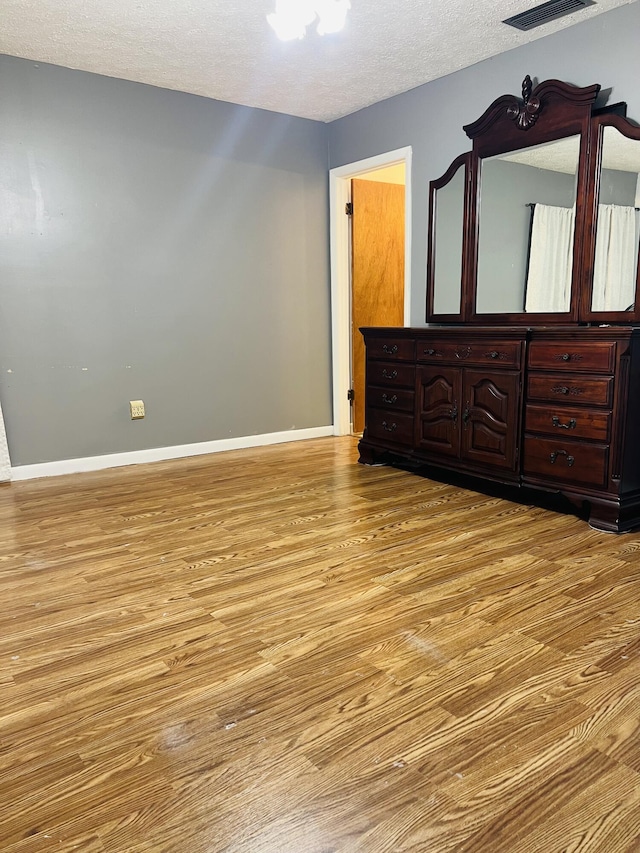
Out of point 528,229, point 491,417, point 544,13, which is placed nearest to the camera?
point 544,13

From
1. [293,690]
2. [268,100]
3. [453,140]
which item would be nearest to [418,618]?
[293,690]

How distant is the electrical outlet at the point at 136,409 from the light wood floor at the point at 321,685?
1228 millimetres

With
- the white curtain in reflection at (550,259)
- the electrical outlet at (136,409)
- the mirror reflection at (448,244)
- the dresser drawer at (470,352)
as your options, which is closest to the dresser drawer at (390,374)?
the dresser drawer at (470,352)

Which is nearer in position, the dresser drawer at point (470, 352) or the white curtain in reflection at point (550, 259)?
the dresser drawer at point (470, 352)

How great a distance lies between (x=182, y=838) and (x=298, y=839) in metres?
0.21

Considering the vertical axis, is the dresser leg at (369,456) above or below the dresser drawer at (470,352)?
below

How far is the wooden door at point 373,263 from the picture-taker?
475cm

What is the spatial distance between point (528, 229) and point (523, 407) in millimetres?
1038

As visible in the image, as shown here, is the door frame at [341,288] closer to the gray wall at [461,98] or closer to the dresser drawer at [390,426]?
the gray wall at [461,98]

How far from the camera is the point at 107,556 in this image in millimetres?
2430

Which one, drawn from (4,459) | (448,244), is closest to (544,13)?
(448,244)

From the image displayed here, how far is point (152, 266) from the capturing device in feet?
12.8

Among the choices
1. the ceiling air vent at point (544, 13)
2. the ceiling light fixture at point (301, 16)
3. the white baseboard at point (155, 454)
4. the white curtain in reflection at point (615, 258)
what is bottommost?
→ the white baseboard at point (155, 454)

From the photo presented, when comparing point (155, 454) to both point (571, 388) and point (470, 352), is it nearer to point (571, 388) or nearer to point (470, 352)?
point (470, 352)
